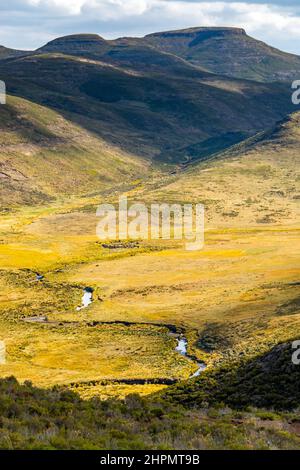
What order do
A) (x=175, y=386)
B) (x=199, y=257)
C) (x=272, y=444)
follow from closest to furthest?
(x=272, y=444), (x=175, y=386), (x=199, y=257)

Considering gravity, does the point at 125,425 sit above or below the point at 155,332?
above

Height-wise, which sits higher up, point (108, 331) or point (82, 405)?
point (82, 405)

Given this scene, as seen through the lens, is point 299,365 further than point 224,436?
Yes

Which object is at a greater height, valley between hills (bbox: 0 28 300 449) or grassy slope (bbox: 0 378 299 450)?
grassy slope (bbox: 0 378 299 450)

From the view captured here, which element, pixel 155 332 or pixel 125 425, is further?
pixel 155 332

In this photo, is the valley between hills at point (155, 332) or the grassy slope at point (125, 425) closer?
the grassy slope at point (125, 425)

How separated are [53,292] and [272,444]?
255ft

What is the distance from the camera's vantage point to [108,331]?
265ft

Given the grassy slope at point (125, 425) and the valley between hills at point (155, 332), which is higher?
the grassy slope at point (125, 425)

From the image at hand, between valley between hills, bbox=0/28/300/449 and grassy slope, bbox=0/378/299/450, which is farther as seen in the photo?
valley between hills, bbox=0/28/300/449
